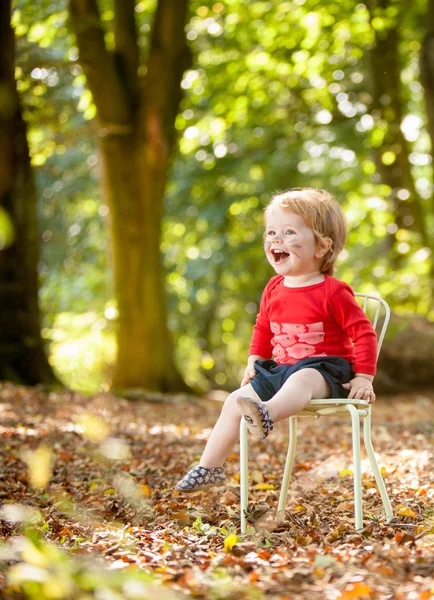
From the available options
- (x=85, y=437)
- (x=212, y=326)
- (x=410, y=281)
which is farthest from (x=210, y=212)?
(x=85, y=437)

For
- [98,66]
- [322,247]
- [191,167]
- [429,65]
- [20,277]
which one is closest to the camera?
[322,247]

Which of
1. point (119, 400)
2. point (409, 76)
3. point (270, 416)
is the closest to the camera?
point (270, 416)

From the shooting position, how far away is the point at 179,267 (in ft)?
40.0

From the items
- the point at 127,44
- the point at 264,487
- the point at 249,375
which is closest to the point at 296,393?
the point at 249,375

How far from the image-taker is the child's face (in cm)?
311

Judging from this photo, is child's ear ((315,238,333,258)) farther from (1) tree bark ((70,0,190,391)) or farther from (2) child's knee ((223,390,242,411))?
(1) tree bark ((70,0,190,391))

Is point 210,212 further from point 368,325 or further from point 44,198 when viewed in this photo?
point 368,325

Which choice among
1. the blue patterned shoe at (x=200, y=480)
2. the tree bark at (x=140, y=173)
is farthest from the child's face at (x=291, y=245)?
the tree bark at (x=140, y=173)

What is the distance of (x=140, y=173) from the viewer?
852 centimetres

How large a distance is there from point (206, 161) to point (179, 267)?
5.91 feet

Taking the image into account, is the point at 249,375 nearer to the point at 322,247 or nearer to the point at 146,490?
the point at 322,247

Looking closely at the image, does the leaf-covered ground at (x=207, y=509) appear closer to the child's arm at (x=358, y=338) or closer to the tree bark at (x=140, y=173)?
the child's arm at (x=358, y=338)

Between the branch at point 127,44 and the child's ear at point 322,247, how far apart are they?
5.91m

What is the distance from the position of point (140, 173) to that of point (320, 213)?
18.5 ft
